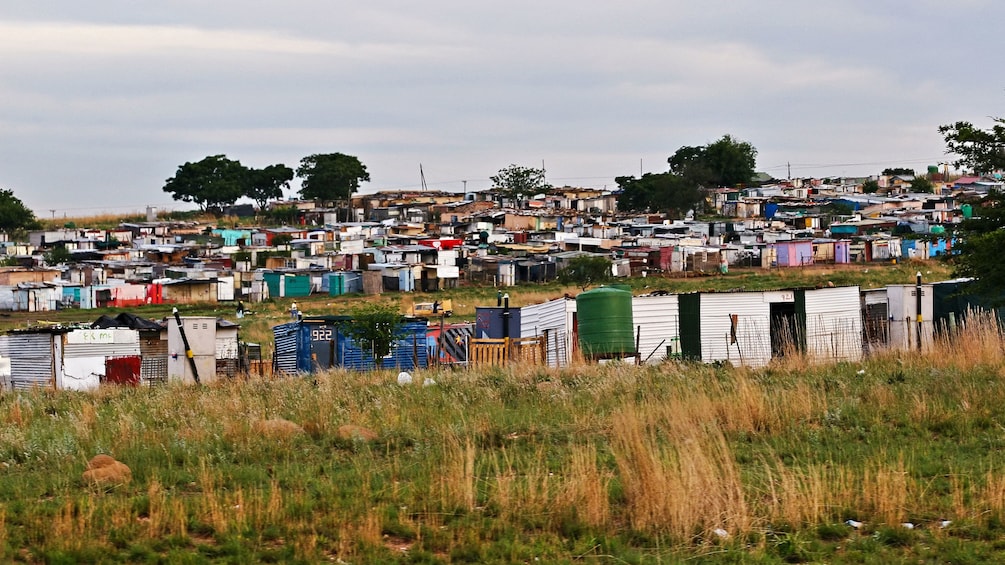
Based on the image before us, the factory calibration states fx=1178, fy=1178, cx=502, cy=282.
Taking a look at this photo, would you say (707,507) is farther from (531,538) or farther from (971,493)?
(971,493)

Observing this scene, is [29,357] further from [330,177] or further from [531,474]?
[330,177]

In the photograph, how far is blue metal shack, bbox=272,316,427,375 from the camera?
29.8m

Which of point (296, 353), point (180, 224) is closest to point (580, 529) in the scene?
point (296, 353)

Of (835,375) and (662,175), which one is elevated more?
(662,175)

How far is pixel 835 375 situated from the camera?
594 inches

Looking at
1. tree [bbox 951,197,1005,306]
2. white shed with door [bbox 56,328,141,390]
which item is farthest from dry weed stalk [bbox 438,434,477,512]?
white shed with door [bbox 56,328,141,390]

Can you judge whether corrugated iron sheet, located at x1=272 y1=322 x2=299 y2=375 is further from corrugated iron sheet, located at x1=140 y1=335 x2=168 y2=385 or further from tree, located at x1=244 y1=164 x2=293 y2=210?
tree, located at x1=244 y1=164 x2=293 y2=210

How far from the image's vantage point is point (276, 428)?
11.2m

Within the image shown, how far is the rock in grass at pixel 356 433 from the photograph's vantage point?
35.6 feet

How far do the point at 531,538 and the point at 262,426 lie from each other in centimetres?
431

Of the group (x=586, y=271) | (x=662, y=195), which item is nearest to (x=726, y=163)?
(x=662, y=195)

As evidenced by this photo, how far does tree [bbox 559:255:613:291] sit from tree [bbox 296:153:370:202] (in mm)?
67229

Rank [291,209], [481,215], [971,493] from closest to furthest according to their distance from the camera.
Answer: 1. [971,493]
2. [481,215]
3. [291,209]

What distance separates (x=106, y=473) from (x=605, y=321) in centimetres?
1654
